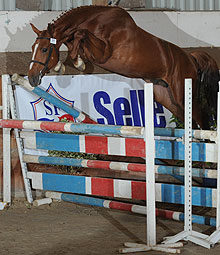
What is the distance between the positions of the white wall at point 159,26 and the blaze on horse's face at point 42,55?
101 centimetres

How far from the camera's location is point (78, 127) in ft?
11.9

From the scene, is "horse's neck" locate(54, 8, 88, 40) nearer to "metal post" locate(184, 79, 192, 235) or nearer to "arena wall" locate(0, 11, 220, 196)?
"metal post" locate(184, 79, 192, 235)

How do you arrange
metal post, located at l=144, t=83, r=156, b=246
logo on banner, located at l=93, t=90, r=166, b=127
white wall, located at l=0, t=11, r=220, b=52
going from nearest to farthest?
metal post, located at l=144, t=83, r=156, b=246 < white wall, located at l=0, t=11, r=220, b=52 < logo on banner, located at l=93, t=90, r=166, b=127

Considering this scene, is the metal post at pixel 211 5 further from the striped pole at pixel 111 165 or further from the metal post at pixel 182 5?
the striped pole at pixel 111 165

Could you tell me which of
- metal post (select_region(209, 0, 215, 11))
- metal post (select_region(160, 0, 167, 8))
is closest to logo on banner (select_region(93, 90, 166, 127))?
metal post (select_region(160, 0, 167, 8))

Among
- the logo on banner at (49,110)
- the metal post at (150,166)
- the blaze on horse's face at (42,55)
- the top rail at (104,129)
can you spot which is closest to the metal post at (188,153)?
the top rail at (104,129)

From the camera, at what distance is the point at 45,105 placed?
4.56m

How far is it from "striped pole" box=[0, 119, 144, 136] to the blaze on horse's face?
0.38 m

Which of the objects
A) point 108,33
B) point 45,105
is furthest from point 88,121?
point 108,33

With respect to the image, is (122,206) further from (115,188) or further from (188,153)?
(188,153)

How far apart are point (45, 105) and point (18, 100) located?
9.1 inches

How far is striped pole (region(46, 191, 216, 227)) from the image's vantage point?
353cm

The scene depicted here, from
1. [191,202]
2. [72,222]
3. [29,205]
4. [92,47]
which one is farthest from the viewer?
[29,205]

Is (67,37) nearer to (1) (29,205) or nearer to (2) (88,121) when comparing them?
(2) (88,121)
